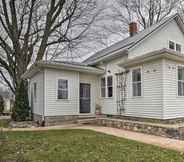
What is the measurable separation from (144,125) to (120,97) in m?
3.26

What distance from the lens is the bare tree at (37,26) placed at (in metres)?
18.0

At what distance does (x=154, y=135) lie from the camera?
9.07 meters

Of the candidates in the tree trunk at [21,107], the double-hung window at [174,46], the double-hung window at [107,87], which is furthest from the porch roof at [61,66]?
the double-hung window at [174,46]

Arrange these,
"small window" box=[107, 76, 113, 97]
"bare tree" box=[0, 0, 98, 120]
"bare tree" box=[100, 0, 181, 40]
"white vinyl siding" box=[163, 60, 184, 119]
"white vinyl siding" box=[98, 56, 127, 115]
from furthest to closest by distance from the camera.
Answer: "bare tree" box=[100, 0, 181, 40] → "bare tree" box=[0, 0, 98, 120] → "small window" box=[107, 76, 113, 97] → "white vinyl siding" box=[98, 56, 127, 115] → "white vinyl siding" box=[163, 60, 184, 119]

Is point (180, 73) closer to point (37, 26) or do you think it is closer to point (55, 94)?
point (55, 94)

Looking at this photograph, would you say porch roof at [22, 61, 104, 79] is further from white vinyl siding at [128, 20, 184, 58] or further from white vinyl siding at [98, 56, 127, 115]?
white vinyl siding at [128, 20, 184, 58]

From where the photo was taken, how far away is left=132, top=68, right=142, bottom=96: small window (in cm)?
1127

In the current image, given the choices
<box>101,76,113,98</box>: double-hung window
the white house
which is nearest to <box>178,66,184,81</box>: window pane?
the white house

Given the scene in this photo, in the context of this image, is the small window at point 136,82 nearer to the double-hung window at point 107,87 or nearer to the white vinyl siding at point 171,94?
the white vinyl siding at point 171,94

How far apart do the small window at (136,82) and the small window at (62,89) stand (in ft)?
13.5

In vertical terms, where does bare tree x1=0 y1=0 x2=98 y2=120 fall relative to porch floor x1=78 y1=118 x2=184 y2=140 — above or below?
above

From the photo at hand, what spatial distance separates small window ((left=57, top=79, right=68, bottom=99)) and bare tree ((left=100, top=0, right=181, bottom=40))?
44.4 feet

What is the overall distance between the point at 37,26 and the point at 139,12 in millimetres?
15146

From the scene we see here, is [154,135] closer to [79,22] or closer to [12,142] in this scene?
[12,142]
